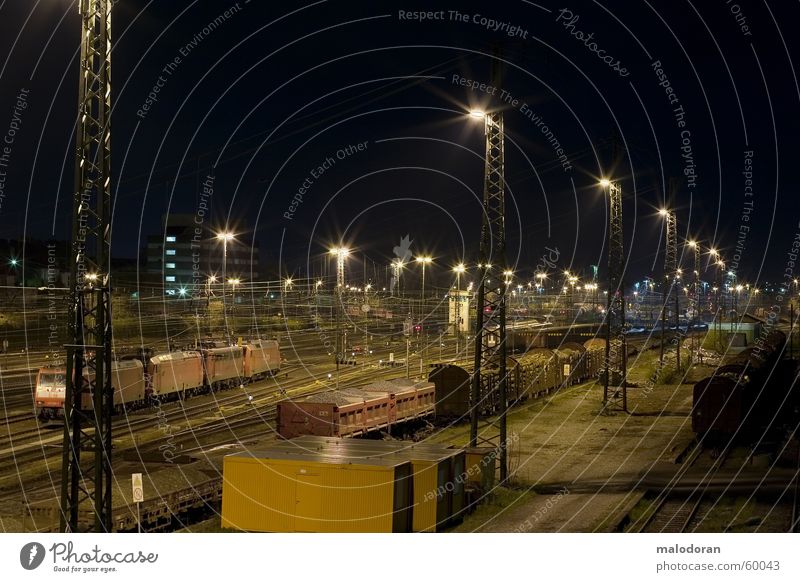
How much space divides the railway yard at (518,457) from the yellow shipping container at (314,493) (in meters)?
0.92

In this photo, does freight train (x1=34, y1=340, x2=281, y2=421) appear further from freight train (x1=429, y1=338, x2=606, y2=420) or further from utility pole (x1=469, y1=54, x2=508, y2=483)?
utility pole (x1=469, y1=54, x2=508, y2=483)

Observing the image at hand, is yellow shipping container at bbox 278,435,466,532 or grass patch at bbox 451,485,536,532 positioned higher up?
yellow shipping container at bbox 278,435,466,532

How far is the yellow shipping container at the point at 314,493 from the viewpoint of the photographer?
14.9 meters

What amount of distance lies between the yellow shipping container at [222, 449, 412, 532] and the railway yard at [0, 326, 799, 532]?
3.02ft

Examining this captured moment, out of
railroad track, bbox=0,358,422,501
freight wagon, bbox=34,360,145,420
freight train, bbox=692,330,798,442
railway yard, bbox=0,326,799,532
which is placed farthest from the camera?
freight wagon, bbox=34,360,145,420

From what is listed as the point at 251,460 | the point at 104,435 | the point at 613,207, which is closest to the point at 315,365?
the point at 613,207

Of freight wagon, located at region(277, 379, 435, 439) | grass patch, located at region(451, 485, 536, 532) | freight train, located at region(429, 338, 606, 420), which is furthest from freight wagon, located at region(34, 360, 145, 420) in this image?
grass patch, located at region(451, 485, 536, 532)

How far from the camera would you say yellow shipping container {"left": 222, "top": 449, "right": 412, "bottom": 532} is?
14930 mm

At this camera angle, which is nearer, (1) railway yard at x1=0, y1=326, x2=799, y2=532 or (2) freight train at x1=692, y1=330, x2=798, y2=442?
(1) railway yard at x1=0, y1=326, x2=799, y2=532

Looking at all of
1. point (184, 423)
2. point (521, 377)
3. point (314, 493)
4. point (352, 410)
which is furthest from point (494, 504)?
point (521, 377)

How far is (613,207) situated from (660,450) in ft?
33.0

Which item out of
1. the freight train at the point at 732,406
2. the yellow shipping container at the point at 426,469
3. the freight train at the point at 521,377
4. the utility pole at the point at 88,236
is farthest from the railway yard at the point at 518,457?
the utility pole at the point at 88,236

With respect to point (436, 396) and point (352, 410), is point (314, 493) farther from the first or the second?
point (436, 396)

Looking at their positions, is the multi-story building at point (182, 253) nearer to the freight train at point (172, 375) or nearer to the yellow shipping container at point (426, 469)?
the freight train at point (172, 375)
